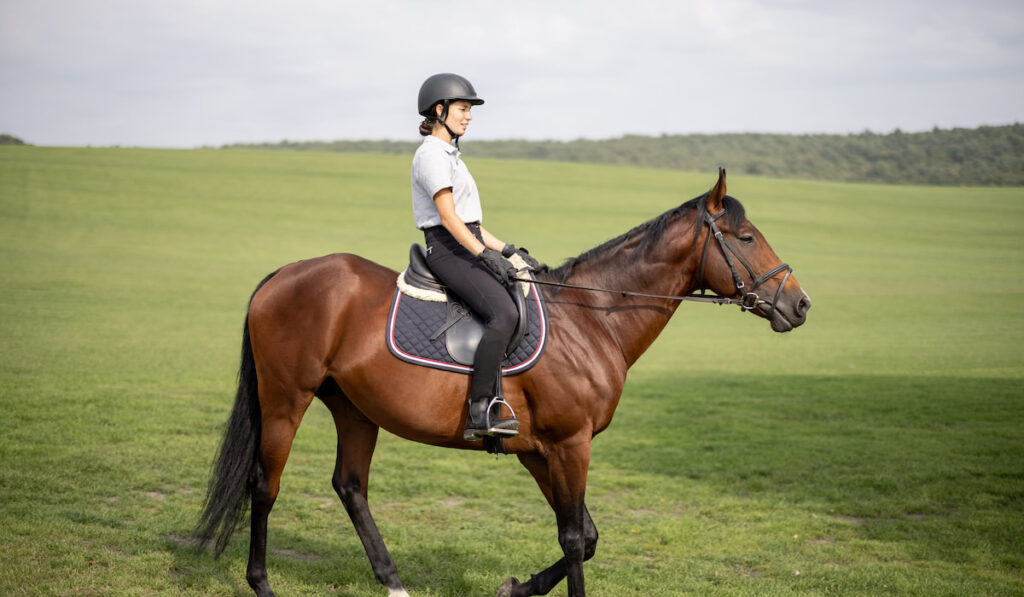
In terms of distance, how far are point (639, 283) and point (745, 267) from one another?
70 centimetres

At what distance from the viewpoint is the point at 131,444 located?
9688mm

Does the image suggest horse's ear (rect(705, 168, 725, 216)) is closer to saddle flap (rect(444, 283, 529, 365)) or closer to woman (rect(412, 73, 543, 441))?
woman (rect(412, 73, 543, 441))

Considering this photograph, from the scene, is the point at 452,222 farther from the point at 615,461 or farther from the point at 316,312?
the point at 615,461

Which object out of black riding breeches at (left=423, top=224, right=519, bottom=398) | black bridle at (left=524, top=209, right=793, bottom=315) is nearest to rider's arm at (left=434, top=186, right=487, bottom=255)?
black riding breeches at (left=423, top=224, right=519, bottom=398)

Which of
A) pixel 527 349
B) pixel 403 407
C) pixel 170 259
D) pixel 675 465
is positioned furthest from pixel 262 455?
pixel 170 259

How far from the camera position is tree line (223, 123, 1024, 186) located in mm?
86125

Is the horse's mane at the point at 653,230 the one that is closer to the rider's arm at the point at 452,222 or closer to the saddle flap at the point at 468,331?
the saddle flap at the point at 468,331

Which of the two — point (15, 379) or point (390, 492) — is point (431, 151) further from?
point (15, 379)

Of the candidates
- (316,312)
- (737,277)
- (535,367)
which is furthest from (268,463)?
(737,277)

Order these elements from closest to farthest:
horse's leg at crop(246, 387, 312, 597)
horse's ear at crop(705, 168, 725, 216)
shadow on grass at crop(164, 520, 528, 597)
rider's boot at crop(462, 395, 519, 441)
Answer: rider's boot at crop(462, 395, 519, 441) < horse's ear at crop(705, 168, 725, 216) < horse's leg at crop(246, 387, 312, 597) < shadow on grass at crop(164, 520, 528, 597)

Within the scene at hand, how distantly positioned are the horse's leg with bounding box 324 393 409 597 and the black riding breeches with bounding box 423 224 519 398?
1.21 metres

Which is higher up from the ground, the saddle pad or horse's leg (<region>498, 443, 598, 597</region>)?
the saddle pad

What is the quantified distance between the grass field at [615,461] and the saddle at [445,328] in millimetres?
1936

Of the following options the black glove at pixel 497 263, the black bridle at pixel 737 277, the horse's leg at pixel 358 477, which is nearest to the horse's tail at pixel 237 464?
the horse's leg at pixel 358 477
